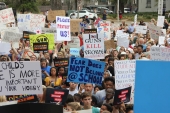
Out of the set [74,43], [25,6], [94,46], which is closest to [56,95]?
[94,46]

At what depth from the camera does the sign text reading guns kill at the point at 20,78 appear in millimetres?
5070

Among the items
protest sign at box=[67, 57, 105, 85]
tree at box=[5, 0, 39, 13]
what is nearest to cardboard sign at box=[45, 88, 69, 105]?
protest sign at box=[67, 57, 105, 85]

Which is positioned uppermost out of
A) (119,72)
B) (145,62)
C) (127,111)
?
(145,62)

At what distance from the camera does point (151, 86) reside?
4234 mm

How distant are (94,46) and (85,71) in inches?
98.2

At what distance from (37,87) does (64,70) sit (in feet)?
8.89

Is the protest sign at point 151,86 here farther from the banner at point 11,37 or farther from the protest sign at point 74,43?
the protest sign at point 74,43

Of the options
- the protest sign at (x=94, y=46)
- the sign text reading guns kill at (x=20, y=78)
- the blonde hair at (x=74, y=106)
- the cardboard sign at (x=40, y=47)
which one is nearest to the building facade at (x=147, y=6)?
the cardboard sign at (x=40, y=47)

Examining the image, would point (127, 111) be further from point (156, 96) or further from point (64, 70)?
point (64, 70)

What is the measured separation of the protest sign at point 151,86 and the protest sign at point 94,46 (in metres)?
4.52

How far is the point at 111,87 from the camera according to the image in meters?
6.54

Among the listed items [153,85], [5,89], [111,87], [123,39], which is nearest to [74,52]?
[123,39]

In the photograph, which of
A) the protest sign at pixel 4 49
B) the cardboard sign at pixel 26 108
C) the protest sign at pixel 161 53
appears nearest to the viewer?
the cardboard sign at pixel 26 108

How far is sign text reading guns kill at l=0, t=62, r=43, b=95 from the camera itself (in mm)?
5070
